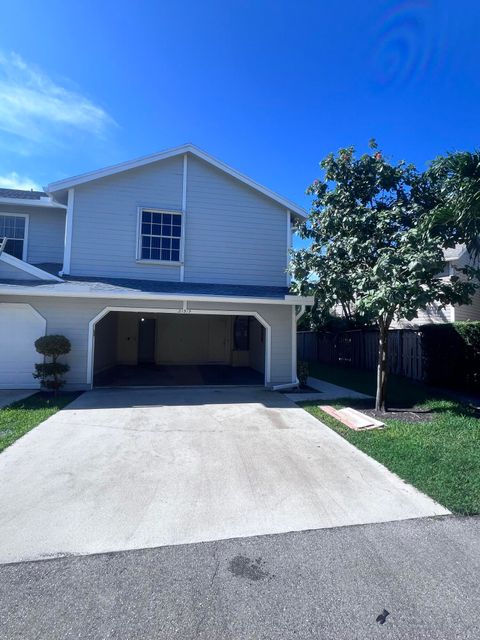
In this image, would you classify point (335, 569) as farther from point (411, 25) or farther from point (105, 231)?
point (105, 231)

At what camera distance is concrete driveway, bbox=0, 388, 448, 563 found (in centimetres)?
330

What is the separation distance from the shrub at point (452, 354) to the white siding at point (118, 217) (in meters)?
8.06

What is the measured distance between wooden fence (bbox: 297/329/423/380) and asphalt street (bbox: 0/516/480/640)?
9.13 m

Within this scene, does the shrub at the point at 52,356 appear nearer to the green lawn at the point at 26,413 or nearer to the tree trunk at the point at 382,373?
the green lawn at the point at 26,413

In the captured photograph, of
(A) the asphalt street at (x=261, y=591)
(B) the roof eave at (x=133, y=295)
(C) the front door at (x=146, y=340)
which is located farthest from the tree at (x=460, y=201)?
(C) the front door at (x=146, y=340)

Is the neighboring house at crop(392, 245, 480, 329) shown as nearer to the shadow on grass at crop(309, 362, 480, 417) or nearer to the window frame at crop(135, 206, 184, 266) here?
the shadow on grass at crop(309, 362, 480, 417)

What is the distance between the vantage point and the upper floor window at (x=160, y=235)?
1085 centimetres

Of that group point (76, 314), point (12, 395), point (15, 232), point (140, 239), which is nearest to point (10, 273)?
point (76, 314)

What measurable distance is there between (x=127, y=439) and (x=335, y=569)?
13.5 ft

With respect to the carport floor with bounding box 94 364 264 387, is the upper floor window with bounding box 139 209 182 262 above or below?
above

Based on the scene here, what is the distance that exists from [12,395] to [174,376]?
5327mm

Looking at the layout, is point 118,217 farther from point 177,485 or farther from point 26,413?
point 177,485

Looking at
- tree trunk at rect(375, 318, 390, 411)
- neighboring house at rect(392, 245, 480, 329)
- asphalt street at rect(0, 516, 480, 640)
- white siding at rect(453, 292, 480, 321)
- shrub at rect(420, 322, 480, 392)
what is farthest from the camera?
white siding at rect(453, 292, 480, 321)

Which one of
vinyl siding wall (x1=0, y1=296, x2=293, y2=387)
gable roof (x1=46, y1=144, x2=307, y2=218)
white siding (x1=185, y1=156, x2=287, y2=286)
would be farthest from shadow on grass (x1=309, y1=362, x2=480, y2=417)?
gable roof (x1=46, y1=144, x2=307, y2=218)
